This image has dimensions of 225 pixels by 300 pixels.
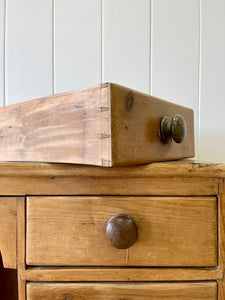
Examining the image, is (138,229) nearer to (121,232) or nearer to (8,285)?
(121,232)

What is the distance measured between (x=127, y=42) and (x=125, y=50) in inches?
1.1

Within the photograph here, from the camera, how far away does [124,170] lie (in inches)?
17.2

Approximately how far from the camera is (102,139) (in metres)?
0.38

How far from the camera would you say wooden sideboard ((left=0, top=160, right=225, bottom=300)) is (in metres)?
0.44

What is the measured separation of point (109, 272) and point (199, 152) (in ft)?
1.95

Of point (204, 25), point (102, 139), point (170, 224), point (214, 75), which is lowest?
point (170, 224)

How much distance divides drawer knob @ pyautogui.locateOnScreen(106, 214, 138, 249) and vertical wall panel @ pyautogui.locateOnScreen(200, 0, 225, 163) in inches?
22.6

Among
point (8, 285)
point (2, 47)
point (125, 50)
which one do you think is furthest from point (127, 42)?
point (8, 285)

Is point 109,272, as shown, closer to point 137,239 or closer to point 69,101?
point 137,239

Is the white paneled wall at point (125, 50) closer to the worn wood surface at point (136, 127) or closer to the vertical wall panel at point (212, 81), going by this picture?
the vertical wall panel at point (212, 81)

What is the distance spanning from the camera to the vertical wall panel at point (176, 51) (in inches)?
34.8

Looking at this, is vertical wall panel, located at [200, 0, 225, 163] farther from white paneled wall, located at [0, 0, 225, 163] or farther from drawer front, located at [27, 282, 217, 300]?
drawer front, located at [27, 282, 217, 300]

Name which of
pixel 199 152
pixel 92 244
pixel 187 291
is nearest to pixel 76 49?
pixel 199 152

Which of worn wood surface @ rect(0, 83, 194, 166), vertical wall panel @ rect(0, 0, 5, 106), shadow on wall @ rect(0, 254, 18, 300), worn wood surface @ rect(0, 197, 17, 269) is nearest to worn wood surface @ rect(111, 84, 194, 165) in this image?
worn wood surface @ rect(0, 83, 194, 166)
